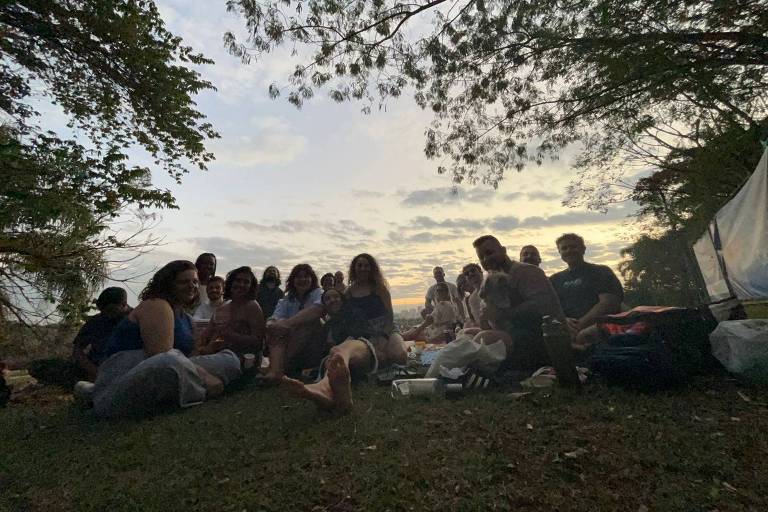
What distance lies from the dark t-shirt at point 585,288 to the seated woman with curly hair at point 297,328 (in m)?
3.39

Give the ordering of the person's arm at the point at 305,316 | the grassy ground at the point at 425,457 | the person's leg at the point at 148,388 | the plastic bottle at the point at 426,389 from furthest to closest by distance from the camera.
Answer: the person's arm at the point at 305,316 < the plastic bottle at the point at 426,389 < the person's leg at the point at 148,388 < the grassy ground at the point at 425,457

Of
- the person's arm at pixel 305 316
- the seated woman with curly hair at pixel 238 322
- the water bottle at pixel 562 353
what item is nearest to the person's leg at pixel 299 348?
the person's arm at pixel 305 316

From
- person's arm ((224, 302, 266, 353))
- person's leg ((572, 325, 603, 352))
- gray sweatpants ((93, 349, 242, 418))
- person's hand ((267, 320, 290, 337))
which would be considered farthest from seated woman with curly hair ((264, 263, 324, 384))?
person's leg ((572, 325, 603, 352))

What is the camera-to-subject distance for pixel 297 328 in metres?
5.12

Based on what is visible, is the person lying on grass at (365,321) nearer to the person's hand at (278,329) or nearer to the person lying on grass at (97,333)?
the person's hand at (278,329)

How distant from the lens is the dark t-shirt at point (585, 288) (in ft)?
16.9

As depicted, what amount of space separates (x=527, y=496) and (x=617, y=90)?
775cm

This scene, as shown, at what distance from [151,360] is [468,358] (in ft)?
9.97

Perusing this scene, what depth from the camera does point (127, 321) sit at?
3.55m

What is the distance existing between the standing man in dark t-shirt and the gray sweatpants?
432cm

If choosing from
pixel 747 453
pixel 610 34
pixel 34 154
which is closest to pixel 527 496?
pixel 747 453

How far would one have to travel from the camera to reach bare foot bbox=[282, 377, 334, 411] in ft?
9.55

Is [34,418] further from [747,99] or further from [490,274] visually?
[747,99]

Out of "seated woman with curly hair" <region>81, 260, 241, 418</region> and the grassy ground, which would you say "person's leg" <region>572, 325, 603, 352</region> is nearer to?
the grassy ground
